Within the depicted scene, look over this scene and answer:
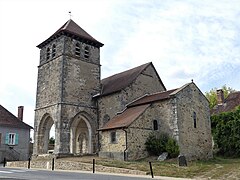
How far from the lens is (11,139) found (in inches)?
1110

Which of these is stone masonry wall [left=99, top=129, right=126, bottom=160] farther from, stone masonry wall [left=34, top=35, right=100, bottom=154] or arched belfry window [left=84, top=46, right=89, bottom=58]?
arched belfry window [left=84, top=46, right=89, bottom=58]

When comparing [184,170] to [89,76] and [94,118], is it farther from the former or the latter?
[89,76]

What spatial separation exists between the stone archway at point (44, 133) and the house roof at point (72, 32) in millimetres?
7425

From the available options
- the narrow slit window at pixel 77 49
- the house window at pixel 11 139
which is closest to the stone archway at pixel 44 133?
the house window at pixel 11 139

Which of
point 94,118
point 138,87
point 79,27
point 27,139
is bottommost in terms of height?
point 27,139

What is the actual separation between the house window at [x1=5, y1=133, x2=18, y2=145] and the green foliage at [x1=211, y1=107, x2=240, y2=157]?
19129 millimetres

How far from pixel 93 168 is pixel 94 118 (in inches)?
440

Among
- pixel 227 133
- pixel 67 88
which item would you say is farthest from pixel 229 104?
pixel 67 88

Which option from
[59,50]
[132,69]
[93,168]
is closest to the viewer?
[93,168]

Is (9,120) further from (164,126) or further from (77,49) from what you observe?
(164,126)

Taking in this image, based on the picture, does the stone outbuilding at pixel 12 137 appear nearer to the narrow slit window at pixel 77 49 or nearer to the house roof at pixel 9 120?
the house roof at pixel 9 120

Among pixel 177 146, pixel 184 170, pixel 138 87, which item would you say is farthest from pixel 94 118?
pixel 184 170

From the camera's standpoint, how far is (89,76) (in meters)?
26.8

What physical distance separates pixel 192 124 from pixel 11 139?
58.5ft
